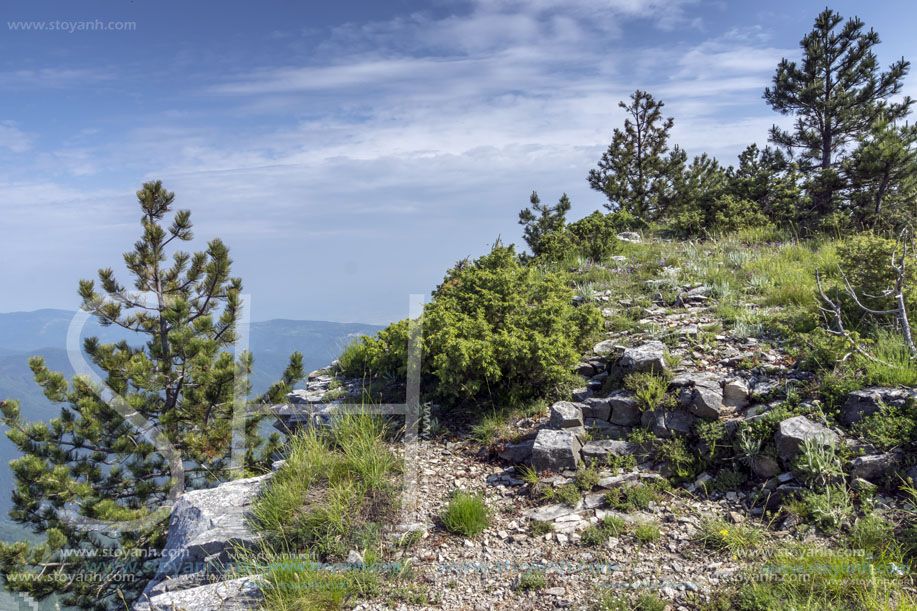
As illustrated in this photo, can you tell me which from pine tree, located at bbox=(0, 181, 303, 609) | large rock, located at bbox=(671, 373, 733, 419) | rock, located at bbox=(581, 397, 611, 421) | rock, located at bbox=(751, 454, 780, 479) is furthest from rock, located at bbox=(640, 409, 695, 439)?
pine tree, located at bbox=(0, 181, 303, 609)

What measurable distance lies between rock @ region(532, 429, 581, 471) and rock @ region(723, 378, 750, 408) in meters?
1.78

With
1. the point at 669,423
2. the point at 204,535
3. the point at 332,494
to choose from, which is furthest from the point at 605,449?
the point at 204,535

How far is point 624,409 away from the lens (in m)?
5.81

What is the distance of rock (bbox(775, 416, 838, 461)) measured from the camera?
15.0 feet

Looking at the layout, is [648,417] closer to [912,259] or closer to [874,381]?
[874,381]

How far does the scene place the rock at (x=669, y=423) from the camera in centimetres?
545

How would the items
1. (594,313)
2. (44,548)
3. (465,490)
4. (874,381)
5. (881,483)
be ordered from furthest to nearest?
(44,548) < (594,313) < (465,490) < (874,381) < (881,483)

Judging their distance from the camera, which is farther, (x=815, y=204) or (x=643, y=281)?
(x=815, y=204)

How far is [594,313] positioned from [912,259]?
13.7 feet

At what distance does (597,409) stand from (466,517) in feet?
7.01

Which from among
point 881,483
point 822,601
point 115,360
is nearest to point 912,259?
point 881,483

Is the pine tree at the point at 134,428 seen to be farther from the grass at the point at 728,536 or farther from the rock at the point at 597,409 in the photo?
the grass at the point at 728,536

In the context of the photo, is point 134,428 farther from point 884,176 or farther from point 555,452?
point 884,176

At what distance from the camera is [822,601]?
328 cm
